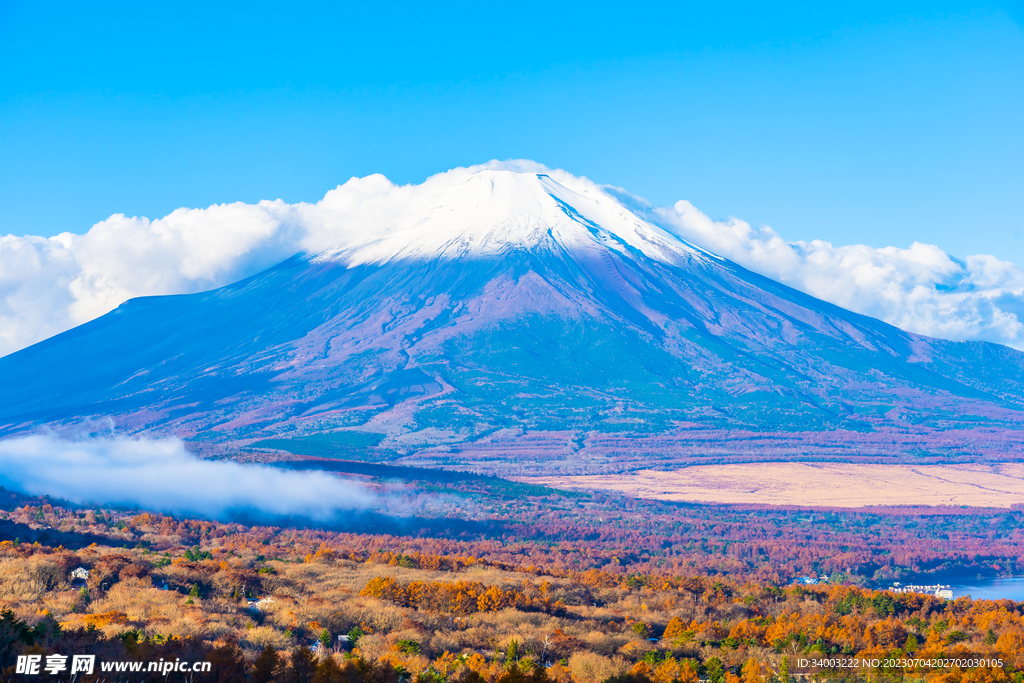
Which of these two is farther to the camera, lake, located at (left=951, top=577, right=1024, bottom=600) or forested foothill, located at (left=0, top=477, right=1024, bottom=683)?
lake, located at (left=951, top=577, right=1024, bottom=600)

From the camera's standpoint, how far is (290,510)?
78750mm

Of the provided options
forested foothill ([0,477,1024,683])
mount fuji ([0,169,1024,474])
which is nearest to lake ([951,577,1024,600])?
forested foothill ([0,477,1024,683])

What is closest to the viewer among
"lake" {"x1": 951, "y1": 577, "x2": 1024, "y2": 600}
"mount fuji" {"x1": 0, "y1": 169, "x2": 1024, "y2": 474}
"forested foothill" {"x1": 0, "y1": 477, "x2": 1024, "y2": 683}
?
"forested foothill" {"x1": 0, "y1": 477, "x2": 1024, "y2": 683}

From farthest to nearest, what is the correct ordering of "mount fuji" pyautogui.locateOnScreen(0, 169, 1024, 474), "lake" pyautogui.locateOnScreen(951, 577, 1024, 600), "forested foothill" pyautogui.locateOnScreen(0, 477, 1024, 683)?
"mount fuji" pyautogui.locateOnScreen(0, 169, 1024, 474), "lake" pyautogui.locateOnScreen(951, 577, 1024, 600), "forested foothill" pyautogui.locateOnScreen(0, 477, 1024, 683)

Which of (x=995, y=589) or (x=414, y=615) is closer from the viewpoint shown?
(x=414, y=615)

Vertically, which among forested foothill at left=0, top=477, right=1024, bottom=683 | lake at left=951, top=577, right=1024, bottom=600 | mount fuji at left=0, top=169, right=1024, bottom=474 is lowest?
lake at left=951, top=577, right=1024, bottom=600

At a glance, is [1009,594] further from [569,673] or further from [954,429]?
[954,429]

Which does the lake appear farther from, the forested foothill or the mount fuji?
the mount fuji

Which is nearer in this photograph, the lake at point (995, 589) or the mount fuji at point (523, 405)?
the lake at point (995, 589)

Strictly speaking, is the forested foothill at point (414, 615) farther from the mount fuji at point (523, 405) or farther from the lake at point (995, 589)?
the mount fuji at point (523, 405)

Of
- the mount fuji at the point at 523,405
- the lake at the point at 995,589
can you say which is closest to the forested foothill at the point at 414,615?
the lake at the point at 995,589

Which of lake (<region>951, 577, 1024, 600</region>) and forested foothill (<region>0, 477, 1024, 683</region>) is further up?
forested foothill (<region>0, 477, 1024, 683</region>)

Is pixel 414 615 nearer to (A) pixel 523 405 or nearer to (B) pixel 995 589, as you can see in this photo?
(B) pixel 995 589

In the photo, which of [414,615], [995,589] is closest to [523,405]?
[995,589]
